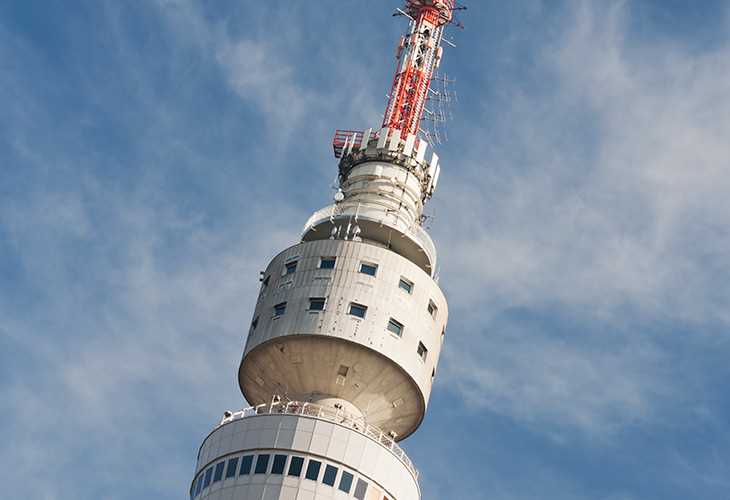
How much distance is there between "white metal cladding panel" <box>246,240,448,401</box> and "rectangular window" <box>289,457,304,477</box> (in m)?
8.44

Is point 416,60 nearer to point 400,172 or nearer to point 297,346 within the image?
point 400,172

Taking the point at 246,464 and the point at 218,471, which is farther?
the point at 218,471

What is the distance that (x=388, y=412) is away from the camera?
8300cm

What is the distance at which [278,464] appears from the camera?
76.6 m

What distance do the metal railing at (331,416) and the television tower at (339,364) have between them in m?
0.09

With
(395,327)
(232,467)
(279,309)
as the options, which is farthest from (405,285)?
(232,467)

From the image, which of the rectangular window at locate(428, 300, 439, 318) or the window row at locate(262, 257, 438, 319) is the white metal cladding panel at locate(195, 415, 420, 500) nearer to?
the window row at locate(262, 257, 438, 319)

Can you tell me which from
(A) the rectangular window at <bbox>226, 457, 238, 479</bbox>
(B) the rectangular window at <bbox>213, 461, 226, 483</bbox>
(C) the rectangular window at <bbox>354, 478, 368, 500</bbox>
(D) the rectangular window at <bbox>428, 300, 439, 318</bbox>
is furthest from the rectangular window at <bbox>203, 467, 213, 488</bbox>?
(D) the rectangular window at <bbox>428, 300, 439, 318</bbox>

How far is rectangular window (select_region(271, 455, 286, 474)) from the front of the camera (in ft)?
250

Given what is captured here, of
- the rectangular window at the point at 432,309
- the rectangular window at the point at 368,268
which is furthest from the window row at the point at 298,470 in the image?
the rectangular window at the point at 432,309

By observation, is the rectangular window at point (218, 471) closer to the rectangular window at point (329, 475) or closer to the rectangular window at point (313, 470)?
the rectangular window at point (313, 470)

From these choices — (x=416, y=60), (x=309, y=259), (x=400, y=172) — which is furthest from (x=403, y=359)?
(x=416, y=60)

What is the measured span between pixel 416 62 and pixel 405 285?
87.0 ft

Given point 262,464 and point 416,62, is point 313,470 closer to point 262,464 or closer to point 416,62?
point 262,464
